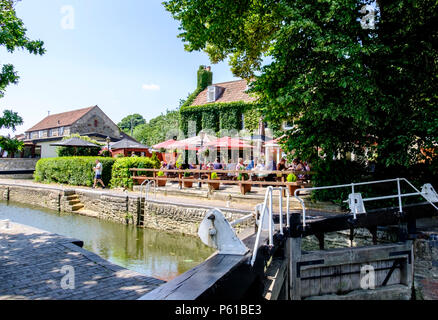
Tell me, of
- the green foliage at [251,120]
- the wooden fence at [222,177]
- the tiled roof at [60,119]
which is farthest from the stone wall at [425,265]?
the tiled roof at [60,119]

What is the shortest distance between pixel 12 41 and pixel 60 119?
4683 centimetres

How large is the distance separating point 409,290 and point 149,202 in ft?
32.8

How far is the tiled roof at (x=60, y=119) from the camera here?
45.3 m

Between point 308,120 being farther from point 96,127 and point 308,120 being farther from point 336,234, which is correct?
point 96,127

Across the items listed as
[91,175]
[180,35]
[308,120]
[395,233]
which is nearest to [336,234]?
[395,233]

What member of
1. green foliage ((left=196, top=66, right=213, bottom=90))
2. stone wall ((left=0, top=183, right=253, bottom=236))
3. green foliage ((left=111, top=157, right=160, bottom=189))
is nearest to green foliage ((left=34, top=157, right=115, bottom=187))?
green foliage ((left=111, top=157, right=160, bottom=189))

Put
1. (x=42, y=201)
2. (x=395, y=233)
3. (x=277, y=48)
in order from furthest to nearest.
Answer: (x=42, y=201) → (x=277, y=48) → (x=395, y=233)

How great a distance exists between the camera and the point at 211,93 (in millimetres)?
29938

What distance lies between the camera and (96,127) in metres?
47.4

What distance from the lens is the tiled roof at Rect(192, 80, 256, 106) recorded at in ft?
93.1

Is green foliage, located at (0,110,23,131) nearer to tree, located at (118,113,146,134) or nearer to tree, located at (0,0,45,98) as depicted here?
tree, located at (0,0,45,98)

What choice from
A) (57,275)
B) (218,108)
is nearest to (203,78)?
(218,108)

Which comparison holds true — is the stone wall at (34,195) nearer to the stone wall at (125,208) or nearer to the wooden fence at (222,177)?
the stone wall at (125,208)

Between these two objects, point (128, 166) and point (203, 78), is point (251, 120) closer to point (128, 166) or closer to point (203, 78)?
point (203, 78)
